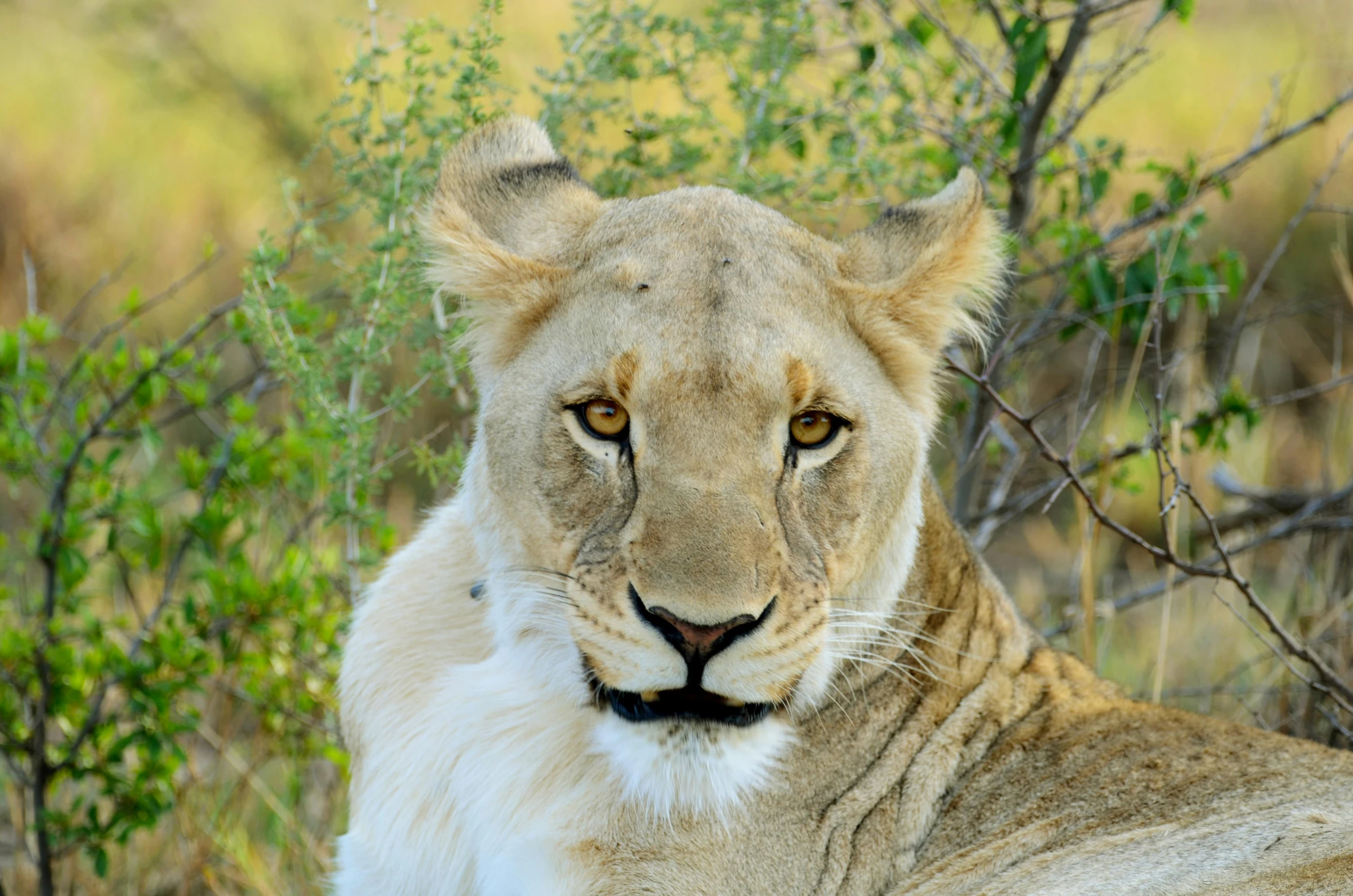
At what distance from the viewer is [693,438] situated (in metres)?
2.85

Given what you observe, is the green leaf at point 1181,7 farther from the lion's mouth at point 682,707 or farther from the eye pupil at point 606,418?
the lion's mouth at point 682,707

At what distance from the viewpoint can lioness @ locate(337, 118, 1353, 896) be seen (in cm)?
282

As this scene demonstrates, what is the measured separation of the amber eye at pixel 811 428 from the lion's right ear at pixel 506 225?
2.08ft

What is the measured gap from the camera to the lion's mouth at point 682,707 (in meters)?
2.79

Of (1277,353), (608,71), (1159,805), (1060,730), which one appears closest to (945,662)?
(1060,730)

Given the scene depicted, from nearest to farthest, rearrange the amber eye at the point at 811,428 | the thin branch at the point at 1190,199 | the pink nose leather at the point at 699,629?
the pink nose leather at the point at 699,629 → the amber eye at the point at 811,428 → the thin branch at the point at 1190,199

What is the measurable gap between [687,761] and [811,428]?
747mm

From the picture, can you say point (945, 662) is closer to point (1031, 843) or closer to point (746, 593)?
point (1031, 843)

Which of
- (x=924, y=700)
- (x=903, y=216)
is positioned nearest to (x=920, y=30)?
(x=903, y=216)

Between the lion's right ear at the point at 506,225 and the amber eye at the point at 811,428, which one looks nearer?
the amber eye at the point at 811,428

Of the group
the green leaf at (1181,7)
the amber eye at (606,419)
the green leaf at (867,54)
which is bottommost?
the amber eye at (606,419)

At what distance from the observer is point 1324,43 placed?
971 cm

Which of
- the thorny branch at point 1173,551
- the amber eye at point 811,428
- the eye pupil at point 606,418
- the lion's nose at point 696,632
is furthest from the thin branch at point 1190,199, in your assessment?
the lion's nose at point 696,632

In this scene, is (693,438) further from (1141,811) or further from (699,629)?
(1141,811)
